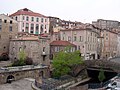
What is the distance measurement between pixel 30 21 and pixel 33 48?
96.2 feet

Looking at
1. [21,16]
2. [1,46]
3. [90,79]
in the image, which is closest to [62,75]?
[90,79]

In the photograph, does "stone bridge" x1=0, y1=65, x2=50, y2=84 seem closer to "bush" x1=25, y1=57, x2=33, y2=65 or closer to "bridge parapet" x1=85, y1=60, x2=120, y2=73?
"bush" x1=25, y1=57, x2=33, y2=65

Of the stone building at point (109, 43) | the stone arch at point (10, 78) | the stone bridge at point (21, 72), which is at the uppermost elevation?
the stone building at point (109, 43)

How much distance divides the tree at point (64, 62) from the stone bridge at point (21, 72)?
2.52 m

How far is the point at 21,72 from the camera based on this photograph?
160ft

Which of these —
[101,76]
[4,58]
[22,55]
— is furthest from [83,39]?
[4,58]

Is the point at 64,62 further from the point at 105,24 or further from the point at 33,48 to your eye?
the point at 105,24

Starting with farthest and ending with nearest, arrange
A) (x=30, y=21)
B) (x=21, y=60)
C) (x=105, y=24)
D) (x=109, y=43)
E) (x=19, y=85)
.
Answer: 1. (x=105, y=24)
2. (x=109, y=43)
3. (x=30, y=21)
4. (x=21, y=60)
5. (x=19, y=85)

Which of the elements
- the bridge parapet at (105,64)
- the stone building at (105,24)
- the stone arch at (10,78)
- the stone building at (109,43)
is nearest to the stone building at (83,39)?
the stone building at (109,43)

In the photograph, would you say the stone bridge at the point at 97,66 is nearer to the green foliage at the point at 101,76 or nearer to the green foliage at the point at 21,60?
the green foliage at the point at 101,76

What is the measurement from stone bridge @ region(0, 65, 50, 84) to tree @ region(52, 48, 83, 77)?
252cm

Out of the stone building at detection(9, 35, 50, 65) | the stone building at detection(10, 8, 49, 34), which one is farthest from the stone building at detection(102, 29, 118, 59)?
the stone building at detection(9, 35, 50, 65)

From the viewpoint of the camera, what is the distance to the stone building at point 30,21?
85688 mm

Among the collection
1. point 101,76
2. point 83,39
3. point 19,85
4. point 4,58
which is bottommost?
point 19,85
